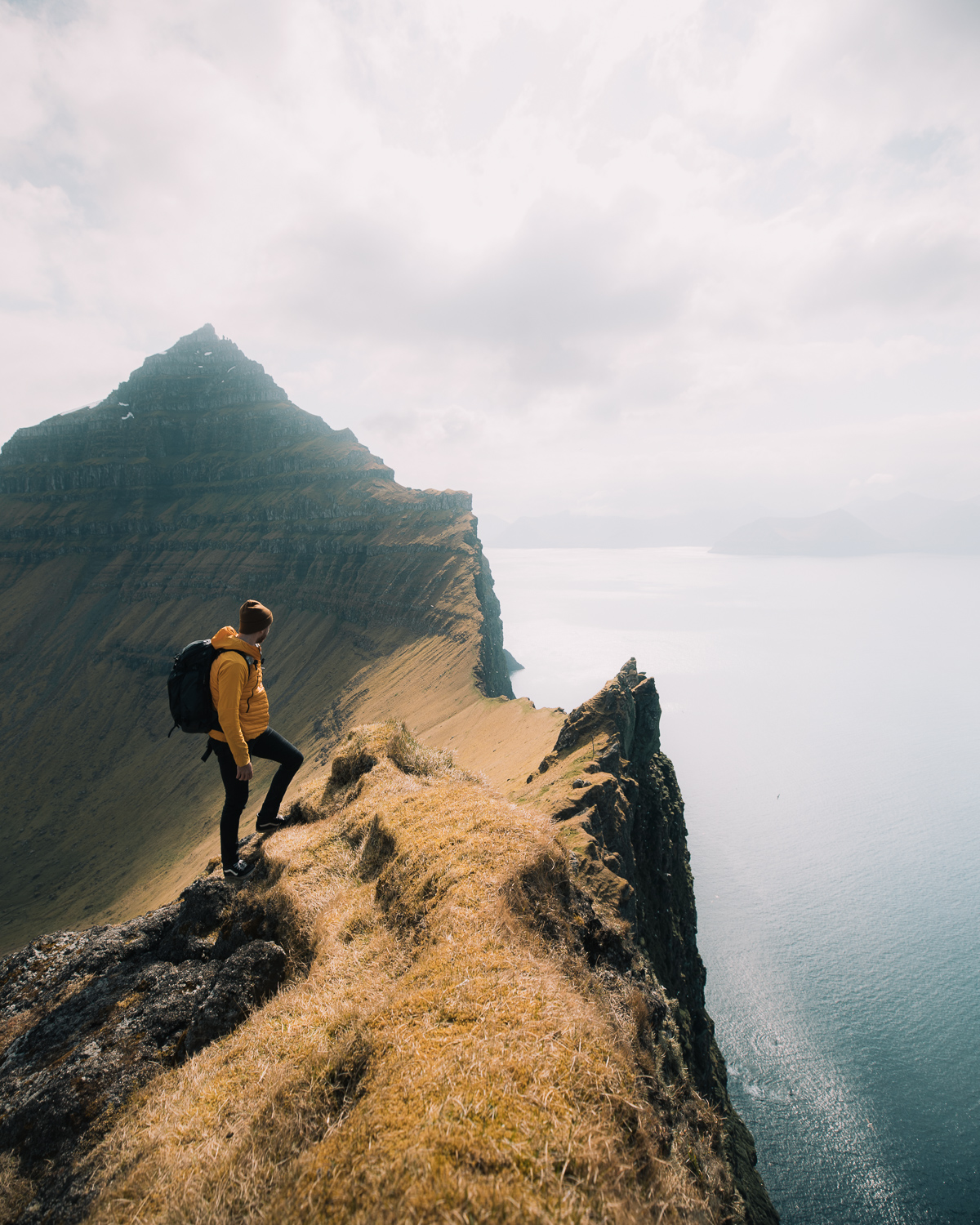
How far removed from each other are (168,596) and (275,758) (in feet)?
412

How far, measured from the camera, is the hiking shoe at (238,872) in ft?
26.7

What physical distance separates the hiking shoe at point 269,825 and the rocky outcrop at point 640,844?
5.52 metres

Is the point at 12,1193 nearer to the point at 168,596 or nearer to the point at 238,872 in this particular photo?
the point at 238,872

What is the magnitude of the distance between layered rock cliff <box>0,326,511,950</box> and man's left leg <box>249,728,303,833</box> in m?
48.1

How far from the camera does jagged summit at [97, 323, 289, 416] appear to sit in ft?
557

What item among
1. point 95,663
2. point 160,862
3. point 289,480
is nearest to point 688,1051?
point 160,862

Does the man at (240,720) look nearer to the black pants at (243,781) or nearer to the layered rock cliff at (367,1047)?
the black pants at (243,781)

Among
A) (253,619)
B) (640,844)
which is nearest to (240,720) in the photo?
(253,619)

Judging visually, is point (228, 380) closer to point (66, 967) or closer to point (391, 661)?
point (391, 661)

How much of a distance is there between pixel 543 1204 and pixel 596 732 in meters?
22.4

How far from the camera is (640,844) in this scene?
2525 cm

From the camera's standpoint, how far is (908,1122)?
129 feet

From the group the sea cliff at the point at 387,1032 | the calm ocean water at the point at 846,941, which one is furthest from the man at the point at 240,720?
the calm ocean water at the point at 846,941

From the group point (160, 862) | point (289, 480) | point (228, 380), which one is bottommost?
point (160, 862)
